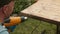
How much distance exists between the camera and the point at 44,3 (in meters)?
2.71

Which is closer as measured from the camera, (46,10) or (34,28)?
(46,10)

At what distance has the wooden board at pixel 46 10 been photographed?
234 centimetres

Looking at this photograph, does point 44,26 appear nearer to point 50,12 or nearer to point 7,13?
point 50,12

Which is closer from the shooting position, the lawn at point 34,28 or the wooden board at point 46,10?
the wooden board at point 46,10

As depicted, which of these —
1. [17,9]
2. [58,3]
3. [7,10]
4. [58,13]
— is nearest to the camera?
[7,10]

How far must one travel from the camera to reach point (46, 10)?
2506 mm

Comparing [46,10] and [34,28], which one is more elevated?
[46,10]

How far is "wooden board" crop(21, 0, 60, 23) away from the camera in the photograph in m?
2.34

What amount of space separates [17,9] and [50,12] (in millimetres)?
2412

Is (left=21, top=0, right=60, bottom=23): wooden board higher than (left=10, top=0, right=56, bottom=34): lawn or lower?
higher

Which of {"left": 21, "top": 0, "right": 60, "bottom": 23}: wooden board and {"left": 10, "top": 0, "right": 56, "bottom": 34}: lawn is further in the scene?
{"left": 10, "top": 0, "right": 56, "bottom": 34}: lawn

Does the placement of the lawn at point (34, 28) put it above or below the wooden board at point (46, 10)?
below

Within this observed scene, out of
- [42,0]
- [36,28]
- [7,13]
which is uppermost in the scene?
[7,13]

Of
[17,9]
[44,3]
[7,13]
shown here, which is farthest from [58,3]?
[17,9]
